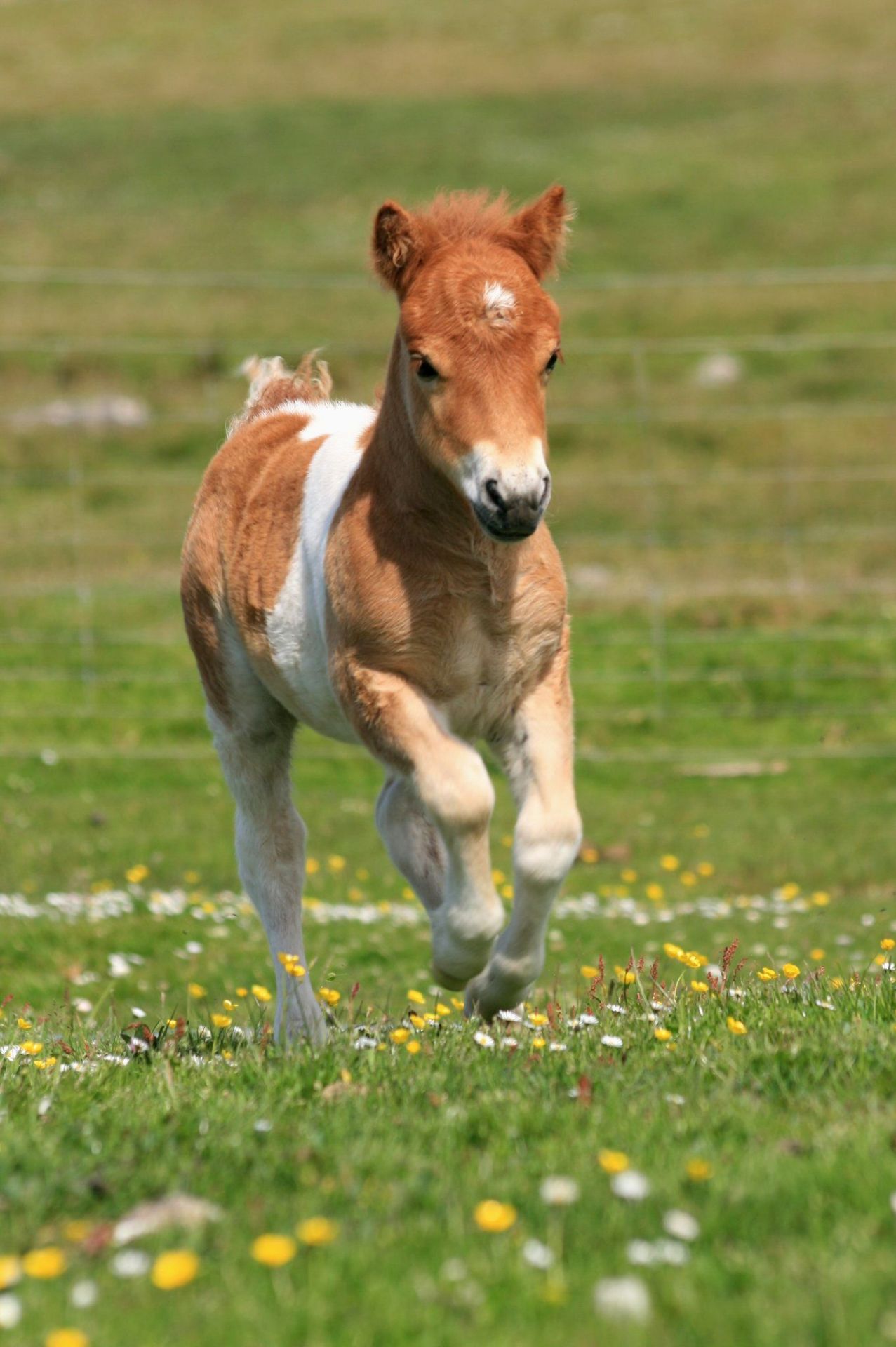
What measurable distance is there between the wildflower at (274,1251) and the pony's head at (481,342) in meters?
1.92

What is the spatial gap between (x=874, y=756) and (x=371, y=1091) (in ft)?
27.7

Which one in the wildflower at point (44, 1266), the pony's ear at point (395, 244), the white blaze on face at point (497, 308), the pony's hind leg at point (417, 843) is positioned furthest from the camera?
the pony's hind leg at point (417, 843)

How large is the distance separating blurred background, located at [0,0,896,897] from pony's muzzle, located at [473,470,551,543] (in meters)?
5.31

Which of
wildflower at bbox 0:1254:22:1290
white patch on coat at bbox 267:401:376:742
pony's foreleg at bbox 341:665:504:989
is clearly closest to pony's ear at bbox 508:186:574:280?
white patch on coat at bbox 267:401:376:742

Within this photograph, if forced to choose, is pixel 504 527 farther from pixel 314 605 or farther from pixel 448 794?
pixel 314 605

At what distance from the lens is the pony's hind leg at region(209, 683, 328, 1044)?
19.1 ft

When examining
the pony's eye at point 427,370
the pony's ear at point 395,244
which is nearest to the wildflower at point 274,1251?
the pony's eye at point 427,370

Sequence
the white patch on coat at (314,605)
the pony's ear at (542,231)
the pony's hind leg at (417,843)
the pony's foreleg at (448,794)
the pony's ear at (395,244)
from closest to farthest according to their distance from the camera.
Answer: the pony's foreleg at (448,794)
the pony's ear at (395,244)
the pony's ear at (542,231)
the white patch on coat at (314,605)
the pony's hind leg at (417,843)

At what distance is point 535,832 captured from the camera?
4.44 meters

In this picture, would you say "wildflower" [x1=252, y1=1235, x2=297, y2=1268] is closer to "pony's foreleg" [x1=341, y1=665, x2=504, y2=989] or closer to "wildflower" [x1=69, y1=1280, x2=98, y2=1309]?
"wildflower" [x1=69, y1=1280, x2=98, y2=1309]

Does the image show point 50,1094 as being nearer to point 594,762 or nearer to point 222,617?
point 222,617

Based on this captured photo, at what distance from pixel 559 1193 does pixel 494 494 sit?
183cm

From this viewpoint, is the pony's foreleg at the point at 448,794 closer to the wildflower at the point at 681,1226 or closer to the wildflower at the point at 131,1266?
the wildflower at the point at 681,1226

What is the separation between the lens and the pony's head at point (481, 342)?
414 cm
